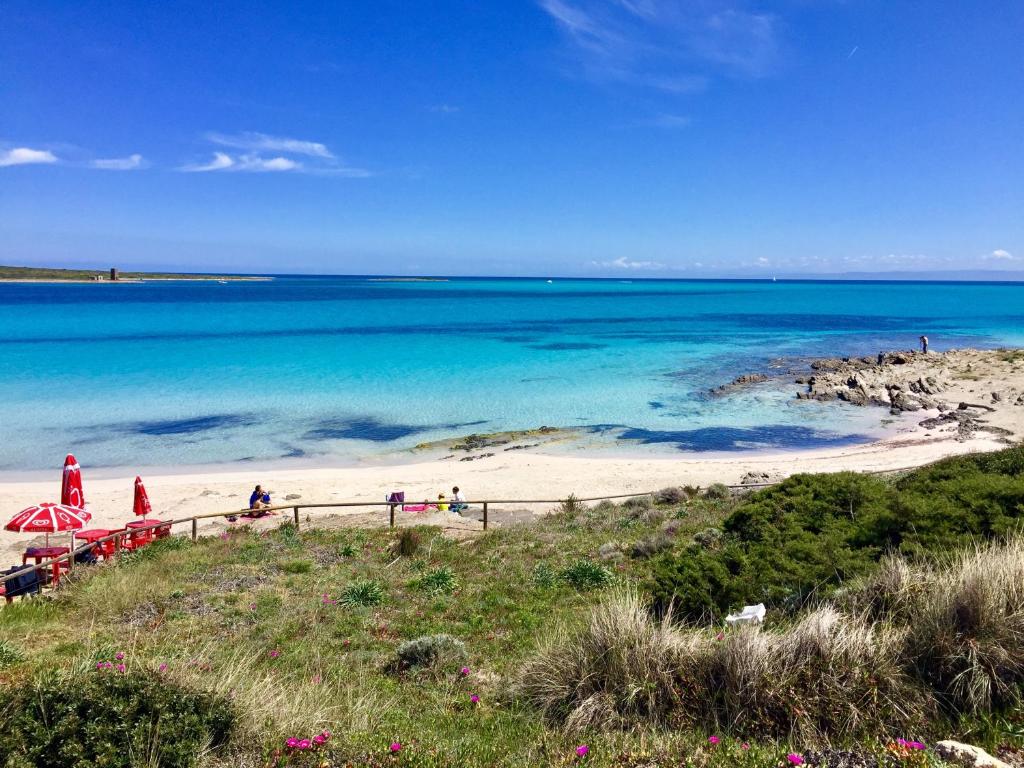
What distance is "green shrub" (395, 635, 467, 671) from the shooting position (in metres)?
7.21

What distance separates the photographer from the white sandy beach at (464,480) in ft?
61.7

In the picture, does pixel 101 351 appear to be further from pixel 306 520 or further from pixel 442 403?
pixel 306 520

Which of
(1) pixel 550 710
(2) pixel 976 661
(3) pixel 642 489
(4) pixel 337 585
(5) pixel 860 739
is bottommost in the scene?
(3) pixel 642 489

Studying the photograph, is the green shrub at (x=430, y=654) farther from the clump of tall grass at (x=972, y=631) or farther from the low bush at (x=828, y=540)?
the clump of tall grass at (x=972, y=631)

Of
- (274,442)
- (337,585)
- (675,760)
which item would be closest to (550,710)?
(675,760)

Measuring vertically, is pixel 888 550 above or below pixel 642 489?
above

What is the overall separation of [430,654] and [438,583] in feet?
10.8

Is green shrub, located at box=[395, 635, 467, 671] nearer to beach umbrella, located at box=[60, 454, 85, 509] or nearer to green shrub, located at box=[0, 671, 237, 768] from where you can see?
green shrub, located at box=[0, 671, 237, 768]

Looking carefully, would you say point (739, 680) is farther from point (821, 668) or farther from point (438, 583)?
point (438, 583)

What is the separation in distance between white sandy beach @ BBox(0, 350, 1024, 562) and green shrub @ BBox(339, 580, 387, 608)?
20.4 ft

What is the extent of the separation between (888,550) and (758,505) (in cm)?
267

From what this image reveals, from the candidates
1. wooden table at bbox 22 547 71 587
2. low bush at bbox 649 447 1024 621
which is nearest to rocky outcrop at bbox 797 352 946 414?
low bush at bbox 649 447 1024 621

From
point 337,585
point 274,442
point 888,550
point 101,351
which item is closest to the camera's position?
point 888,550

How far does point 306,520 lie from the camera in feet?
58.2
